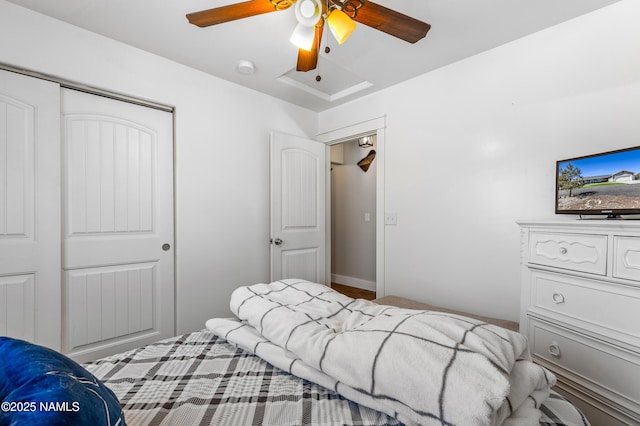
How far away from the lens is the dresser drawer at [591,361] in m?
1.14

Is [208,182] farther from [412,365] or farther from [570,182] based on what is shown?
[570,182]

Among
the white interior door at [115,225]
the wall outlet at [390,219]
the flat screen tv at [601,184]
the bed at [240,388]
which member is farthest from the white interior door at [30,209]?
the flat screen tv at [601,184]

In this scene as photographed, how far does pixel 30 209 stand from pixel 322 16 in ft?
6.69

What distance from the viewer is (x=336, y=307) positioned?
4.14 feet

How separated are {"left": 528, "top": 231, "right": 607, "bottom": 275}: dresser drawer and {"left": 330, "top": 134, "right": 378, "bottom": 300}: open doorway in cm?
276

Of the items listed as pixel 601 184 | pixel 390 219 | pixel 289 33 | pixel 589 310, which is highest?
pixel 289 33

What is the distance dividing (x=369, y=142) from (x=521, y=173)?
2530 millimetres

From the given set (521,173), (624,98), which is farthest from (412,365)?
(624,98)

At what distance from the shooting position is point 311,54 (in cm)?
162

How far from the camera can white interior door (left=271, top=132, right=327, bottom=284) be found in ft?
9.19

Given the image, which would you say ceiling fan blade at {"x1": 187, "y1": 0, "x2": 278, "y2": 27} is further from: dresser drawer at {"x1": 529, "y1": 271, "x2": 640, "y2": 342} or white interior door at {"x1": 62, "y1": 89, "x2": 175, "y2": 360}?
dresser drawer at {"x1": 529, "y1": 271, "x2": 640, "y2": 342}

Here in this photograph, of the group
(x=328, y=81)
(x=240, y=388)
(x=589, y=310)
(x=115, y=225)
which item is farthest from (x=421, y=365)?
(x=328, y=81)

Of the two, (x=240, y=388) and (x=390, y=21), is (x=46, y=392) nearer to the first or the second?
(x=240, y=388)

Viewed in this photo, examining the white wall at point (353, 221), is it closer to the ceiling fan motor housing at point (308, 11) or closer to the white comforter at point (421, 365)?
the ceiling fan motor housing at point (308, 11)
